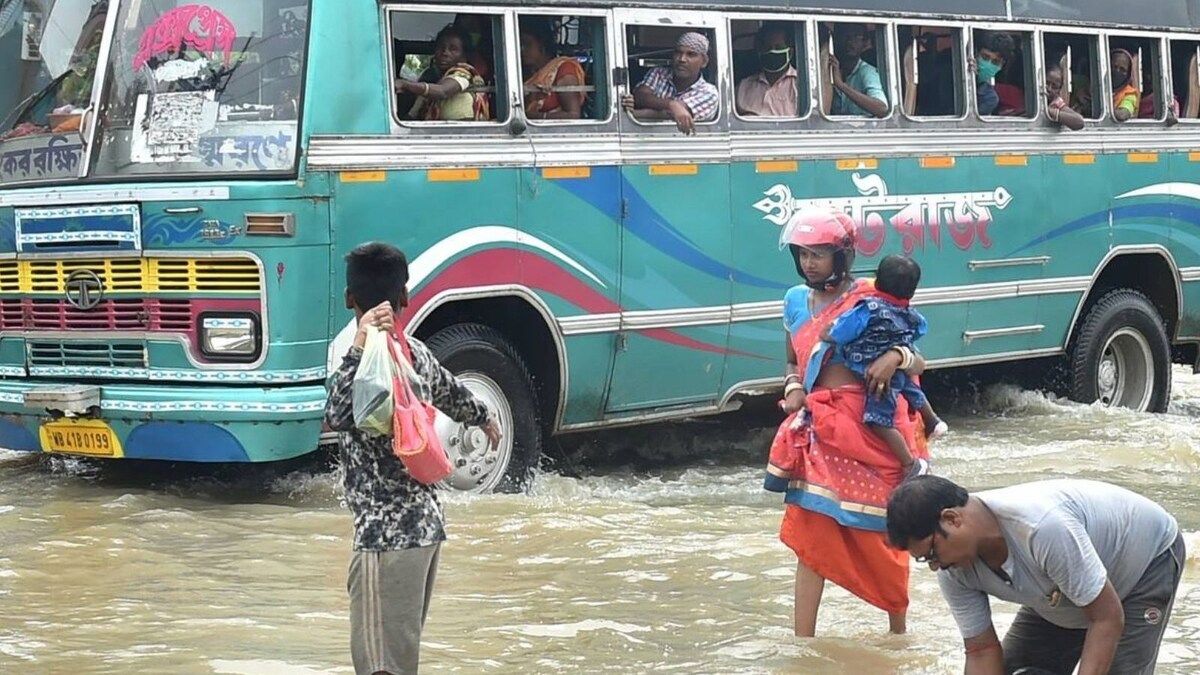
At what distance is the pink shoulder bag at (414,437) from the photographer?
463 cm

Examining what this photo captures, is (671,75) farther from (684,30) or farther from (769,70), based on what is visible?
(769,70)

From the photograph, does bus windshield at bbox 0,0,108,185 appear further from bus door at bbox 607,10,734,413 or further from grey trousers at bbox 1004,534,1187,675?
grey trousers at bbox 1004,534,1187,675

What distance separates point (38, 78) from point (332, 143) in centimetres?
181

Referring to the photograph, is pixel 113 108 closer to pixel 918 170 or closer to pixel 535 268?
pixel 535 268

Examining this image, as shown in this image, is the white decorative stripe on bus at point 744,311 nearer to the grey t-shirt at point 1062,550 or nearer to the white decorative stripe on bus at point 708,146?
the white decorative stripe on bus at point 708,146

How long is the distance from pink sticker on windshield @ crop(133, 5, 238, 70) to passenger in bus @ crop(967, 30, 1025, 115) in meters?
4.83

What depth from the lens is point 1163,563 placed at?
15.2 feet

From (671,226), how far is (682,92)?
68 centimetres

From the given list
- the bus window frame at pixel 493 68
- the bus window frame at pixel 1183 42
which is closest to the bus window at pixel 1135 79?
the bus window frame at pixel 1183 42

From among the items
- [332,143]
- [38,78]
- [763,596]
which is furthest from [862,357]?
[38,78]

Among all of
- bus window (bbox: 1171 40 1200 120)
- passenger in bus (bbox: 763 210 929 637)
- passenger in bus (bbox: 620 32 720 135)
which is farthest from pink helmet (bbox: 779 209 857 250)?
bus window (bbox: 1171 40 1200 120)

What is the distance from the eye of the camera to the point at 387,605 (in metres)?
4.80

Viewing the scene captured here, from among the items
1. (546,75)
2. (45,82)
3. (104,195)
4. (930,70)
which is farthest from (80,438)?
(930,70)

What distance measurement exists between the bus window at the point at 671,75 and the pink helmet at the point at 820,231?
323cm
